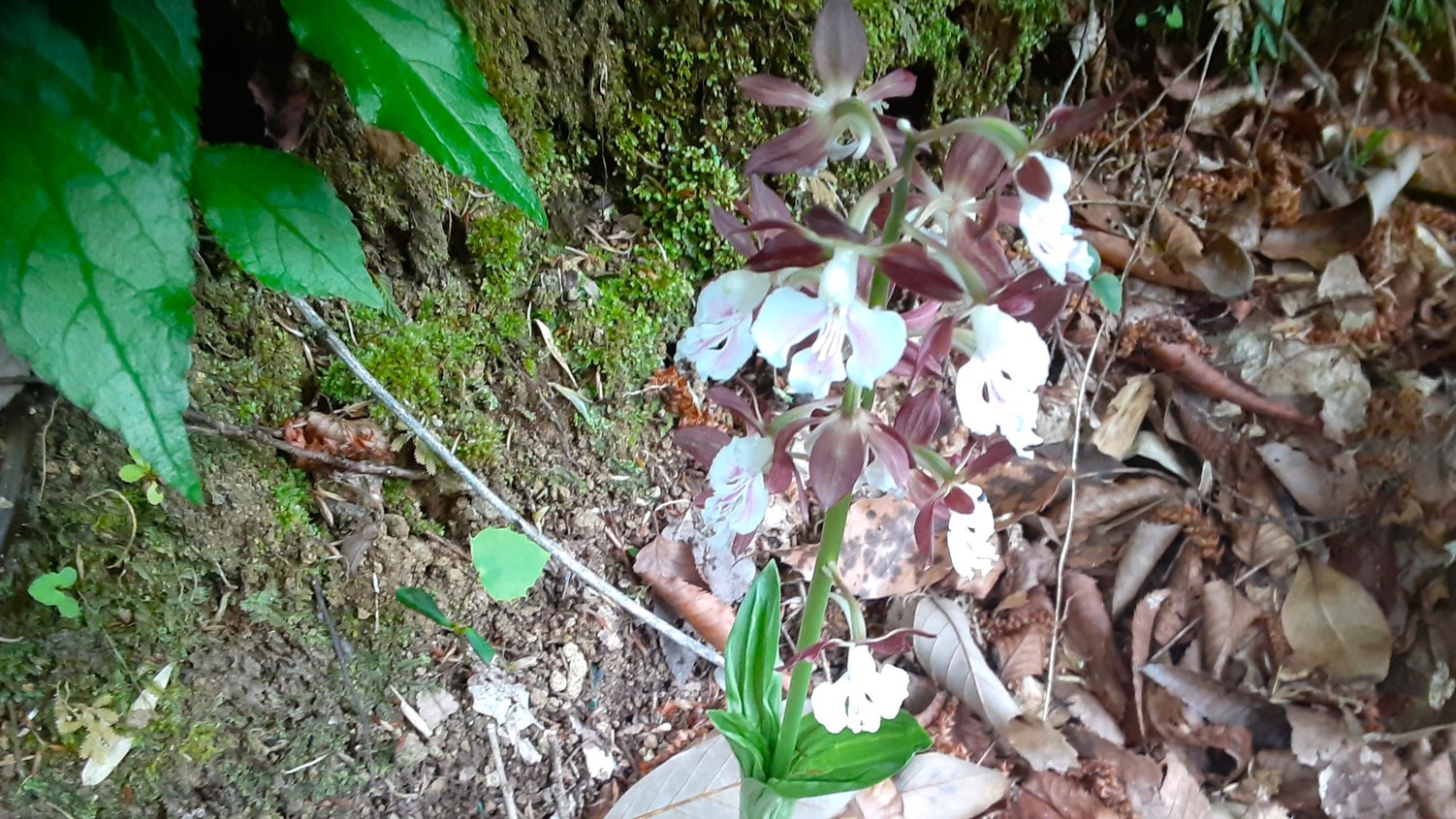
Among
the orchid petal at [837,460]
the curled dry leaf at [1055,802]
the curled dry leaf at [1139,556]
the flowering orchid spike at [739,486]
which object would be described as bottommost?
the curled dry leaf at [1055,802]

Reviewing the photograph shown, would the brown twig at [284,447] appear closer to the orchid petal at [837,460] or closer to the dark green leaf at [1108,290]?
the orchid petal at [837,460]

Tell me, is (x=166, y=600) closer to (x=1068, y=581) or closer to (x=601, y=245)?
(x=601, y=245)

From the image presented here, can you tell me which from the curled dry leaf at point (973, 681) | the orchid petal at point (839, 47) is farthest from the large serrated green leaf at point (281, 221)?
the curled dry leaf at point (973, 681)

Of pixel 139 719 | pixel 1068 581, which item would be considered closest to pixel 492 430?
pixel 139 719

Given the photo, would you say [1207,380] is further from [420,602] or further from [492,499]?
[420,602]

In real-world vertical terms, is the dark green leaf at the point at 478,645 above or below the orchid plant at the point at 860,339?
below

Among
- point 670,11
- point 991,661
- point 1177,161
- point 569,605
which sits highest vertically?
point 670,11
